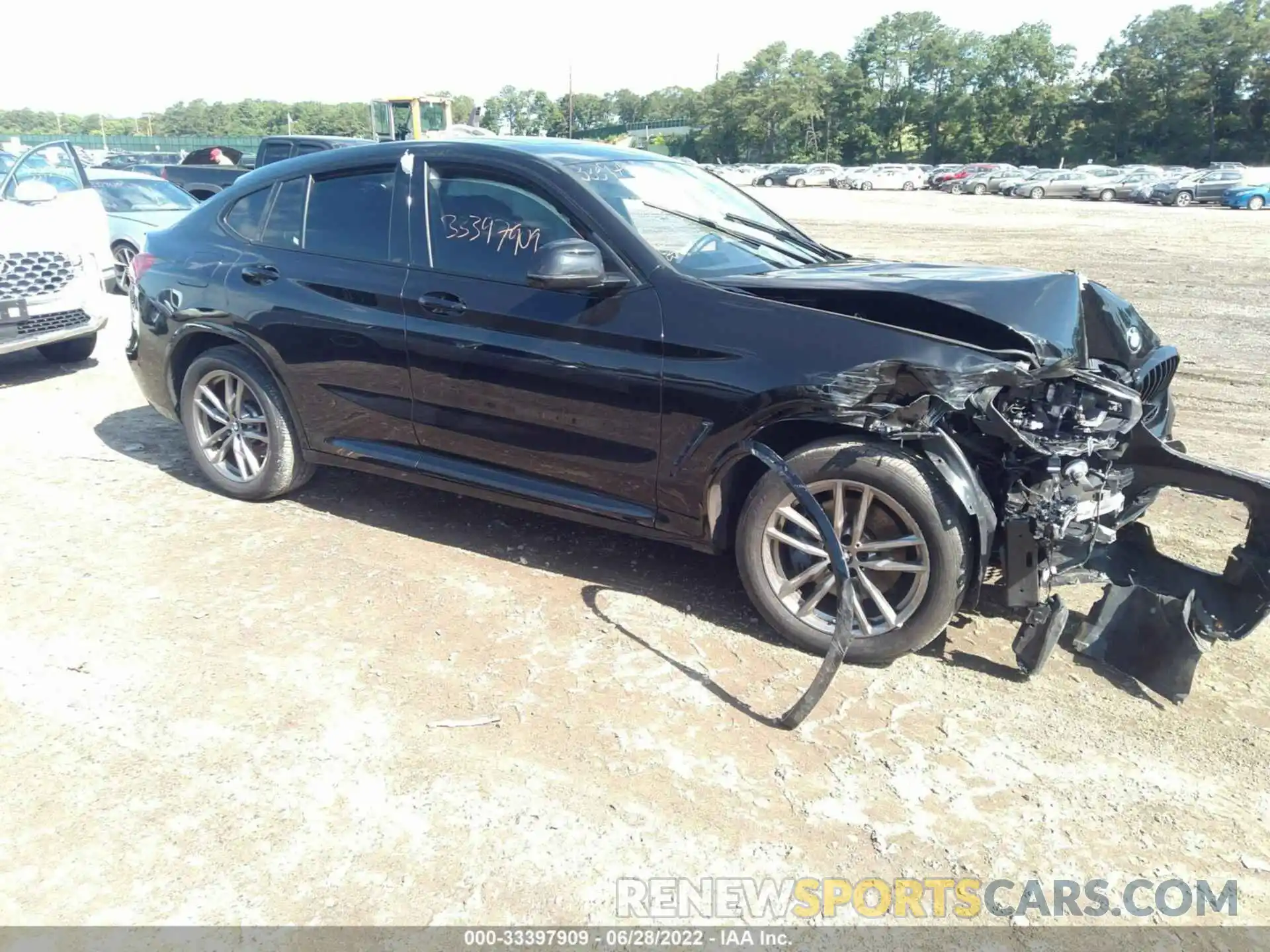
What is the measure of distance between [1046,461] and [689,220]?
72.0 inches

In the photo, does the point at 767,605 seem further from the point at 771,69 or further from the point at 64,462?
the point at 771,69

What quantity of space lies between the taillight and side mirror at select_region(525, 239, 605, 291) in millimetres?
2758

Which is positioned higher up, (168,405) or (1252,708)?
(168,405)

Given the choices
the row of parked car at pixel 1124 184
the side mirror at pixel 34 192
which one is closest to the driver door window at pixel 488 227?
the side mirror at pixel 34 192

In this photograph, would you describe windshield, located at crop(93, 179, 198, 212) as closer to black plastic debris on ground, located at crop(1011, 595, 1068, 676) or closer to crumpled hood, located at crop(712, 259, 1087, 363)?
crumpled hood, located at crop(712, 259, 1087, 363)

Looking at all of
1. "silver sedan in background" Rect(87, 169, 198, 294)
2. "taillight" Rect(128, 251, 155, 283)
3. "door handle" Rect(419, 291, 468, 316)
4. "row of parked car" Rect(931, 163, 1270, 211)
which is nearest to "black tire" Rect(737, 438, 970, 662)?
"door handle" Rect(419, 291, 468, 316)

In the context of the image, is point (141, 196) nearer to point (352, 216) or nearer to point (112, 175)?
point (112, 175)

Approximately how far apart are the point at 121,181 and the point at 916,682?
43.5 feet

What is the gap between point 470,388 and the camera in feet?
13.3

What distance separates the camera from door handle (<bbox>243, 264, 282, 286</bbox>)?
15.1 ft

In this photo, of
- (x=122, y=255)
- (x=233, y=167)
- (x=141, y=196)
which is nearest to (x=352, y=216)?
(x=122, y=255)

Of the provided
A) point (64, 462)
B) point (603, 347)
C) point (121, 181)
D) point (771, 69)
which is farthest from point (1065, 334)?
point (771, 69)

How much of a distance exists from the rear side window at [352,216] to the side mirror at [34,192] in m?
4.66

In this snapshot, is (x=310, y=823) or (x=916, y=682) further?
(x=916, y=682)
